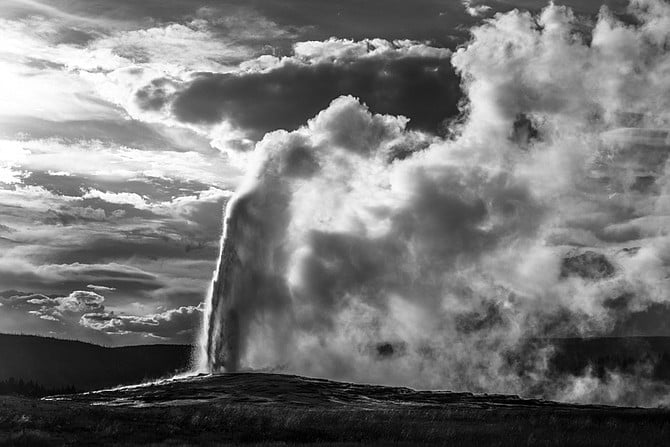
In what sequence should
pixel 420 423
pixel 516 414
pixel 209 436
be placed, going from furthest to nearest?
pixel 516 414 < pixel 420 423 < pixel 209 436

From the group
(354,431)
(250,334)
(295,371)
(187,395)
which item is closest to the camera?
(354,431)

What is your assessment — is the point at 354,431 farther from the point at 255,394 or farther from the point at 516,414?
the point at 255,394

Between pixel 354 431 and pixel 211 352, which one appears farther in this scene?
pixel 211 352

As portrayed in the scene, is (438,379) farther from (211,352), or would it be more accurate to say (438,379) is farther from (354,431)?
(354,431)

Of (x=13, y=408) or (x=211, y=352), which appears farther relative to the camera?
(x=211, y=352)

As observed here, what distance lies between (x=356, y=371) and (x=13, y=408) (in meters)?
119

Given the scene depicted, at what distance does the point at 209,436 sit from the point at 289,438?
4.34 m

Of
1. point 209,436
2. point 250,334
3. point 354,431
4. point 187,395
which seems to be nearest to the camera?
→ point 209,436

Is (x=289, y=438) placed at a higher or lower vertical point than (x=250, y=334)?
lower

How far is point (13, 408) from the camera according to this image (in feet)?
171

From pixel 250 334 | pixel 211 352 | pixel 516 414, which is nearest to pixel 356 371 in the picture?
pixel 250 334

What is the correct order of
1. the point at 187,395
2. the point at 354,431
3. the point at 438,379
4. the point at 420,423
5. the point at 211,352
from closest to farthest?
1. the point at 354,431
2. the point at 420,423
3. the point at 187,395
4. the point at 211,352
5. the point at 438,379

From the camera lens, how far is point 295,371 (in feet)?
523

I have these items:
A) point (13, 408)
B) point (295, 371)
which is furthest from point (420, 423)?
point (295, 371)
